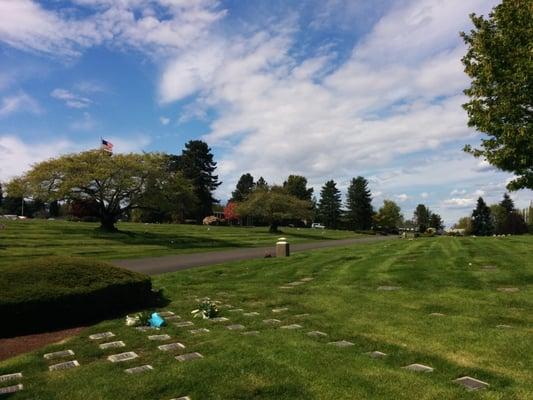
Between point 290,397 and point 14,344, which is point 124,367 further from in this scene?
point 14,344

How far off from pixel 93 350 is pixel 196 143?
76533mm

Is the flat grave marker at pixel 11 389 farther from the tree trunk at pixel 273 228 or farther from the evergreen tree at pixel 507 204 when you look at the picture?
the evergreen tree at pixel 507 204

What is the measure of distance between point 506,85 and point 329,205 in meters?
87.2

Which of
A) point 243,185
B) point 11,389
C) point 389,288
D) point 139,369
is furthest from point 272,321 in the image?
point 243,185

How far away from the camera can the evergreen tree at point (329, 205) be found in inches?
3816

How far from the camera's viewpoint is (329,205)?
320 ft

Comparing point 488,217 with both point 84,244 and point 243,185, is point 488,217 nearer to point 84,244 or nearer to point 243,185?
point 243,185

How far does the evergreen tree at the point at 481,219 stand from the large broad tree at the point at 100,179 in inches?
2234

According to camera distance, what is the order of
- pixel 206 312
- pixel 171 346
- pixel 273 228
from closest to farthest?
1. pixel 171 346
2. pixel 206 312
3. pixel 273 228

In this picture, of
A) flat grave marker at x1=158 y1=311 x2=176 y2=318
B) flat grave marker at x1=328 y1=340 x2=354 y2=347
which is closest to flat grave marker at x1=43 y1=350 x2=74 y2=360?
flat grave marker at x1=158 y1=311 x2=176 y2=318

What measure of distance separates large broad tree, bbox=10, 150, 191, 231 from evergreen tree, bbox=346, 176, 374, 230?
63.5 metres

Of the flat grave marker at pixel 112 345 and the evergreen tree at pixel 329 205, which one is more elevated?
the evergreen tree at pixel 329 205

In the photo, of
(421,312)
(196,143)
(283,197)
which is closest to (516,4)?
(421,312)

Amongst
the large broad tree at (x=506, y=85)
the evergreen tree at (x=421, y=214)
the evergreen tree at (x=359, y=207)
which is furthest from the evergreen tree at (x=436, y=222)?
the large broad tree at (x=506, y=85)
